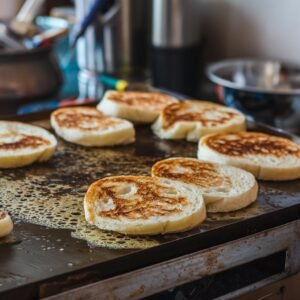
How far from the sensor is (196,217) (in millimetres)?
1043

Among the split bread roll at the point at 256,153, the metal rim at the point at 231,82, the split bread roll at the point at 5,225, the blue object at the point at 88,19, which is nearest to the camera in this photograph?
the split bread roll at the point at 5,225

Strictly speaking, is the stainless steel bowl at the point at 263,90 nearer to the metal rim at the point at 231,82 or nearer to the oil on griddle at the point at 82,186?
the metal rim at the point at 231,82

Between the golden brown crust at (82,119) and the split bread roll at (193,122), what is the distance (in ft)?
0.40

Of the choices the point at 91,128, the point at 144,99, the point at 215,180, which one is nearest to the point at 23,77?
the point at 144,99

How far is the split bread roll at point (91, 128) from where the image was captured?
1454 mm

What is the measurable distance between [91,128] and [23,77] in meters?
0.76

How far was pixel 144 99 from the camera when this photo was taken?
169 cm

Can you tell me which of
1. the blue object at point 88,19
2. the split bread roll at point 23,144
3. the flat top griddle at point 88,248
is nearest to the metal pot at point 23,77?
the blue object at point 88,19

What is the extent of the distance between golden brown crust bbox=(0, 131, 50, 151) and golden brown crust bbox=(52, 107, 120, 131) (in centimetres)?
11

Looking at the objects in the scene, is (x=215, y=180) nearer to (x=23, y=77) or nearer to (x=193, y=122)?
(x=193, y=122)

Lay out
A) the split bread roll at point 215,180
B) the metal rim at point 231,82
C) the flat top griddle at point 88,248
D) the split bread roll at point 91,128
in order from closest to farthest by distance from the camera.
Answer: the flat top griddle at point 88,248
the split bread roll at point 215,180
the split bread roll at point 91,128
the metal rim at point 231,82

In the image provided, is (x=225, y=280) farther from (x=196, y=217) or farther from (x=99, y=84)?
(x=99, y=84)

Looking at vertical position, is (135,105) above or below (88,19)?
below

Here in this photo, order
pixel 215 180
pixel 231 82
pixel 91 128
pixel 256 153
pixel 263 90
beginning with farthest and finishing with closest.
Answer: pixel 231 82, pixel 263 90, pixel 91 128, pixel 256 153, pixel 215 180
